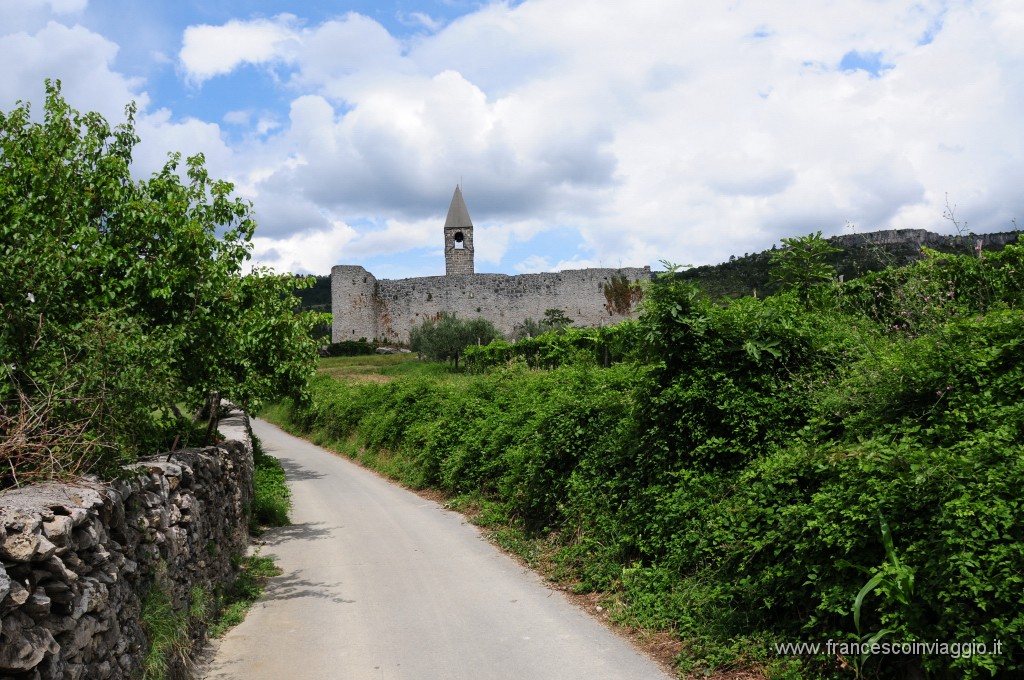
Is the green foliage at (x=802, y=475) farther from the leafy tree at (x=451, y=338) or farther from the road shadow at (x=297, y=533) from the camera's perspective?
the leafy tree at (x=451, y=338)

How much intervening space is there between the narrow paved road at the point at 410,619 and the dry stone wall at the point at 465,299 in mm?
46616

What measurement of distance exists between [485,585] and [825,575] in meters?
4.70

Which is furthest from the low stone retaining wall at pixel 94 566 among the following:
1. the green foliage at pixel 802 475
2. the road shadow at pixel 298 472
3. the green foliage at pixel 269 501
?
the road shadow at pixel 298 472

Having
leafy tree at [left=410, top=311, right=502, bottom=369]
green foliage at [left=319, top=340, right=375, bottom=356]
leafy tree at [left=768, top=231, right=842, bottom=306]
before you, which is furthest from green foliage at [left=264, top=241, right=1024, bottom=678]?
green foliage at [left=319, top=340, right=375, bottom=356]

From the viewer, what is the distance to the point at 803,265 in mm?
10289

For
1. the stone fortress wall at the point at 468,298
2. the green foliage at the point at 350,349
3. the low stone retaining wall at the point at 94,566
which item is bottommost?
the low stone retaining wall at the point at 94,566

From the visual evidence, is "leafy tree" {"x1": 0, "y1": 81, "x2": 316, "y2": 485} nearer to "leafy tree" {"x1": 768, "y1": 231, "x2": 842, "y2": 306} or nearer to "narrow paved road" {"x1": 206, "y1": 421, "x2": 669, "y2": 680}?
"narrow paved road" {"x1": 206, "y1": 421, "x2": 669, "y2": 680}

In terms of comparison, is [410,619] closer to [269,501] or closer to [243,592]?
[243,592]

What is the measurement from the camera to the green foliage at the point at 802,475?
4.39 meters

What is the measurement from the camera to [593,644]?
259 inches

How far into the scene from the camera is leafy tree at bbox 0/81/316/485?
A: 212 inches

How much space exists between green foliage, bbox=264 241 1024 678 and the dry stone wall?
154ft

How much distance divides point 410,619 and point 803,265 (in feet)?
24.2

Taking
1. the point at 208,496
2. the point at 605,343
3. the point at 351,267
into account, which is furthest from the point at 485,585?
the point at 351,267
